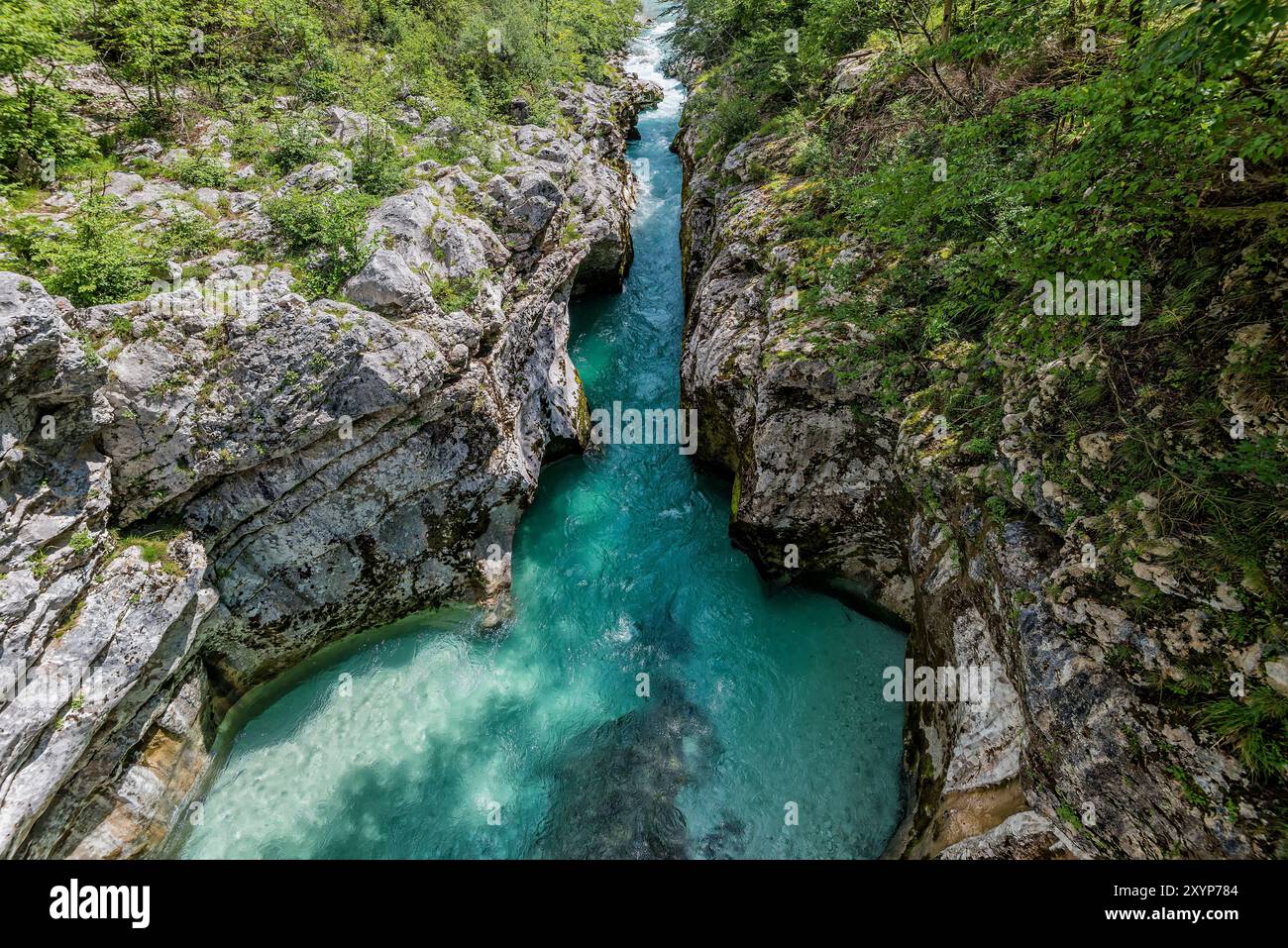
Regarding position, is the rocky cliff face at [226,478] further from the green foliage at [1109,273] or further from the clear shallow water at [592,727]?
the green foliage at [1109,273]

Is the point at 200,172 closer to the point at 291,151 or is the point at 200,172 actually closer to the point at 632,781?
the point at 291,151

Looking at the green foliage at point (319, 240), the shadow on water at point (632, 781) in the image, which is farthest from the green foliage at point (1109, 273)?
the green foliage at point (319, 240)

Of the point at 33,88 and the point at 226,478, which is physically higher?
the point at 33,88

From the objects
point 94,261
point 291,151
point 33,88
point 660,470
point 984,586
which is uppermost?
point 33,88

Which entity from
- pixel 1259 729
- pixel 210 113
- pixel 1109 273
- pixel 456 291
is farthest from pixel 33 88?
pixel 1259 729

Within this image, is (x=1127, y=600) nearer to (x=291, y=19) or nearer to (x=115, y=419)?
(x=115, y=419)
